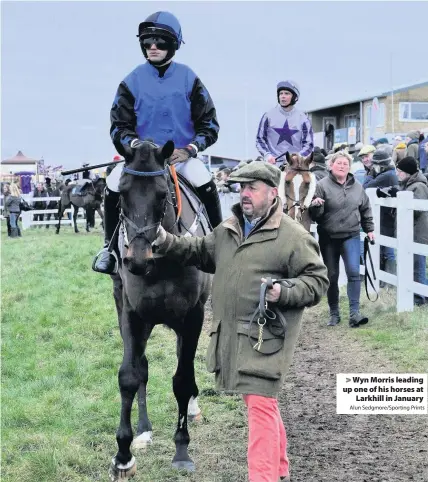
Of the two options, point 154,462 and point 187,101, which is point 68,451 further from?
point 187,101

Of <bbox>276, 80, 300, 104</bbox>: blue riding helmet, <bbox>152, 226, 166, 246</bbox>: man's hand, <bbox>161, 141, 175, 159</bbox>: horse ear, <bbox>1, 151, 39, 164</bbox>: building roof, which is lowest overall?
<bbox>1, 151, 39, 164</bbox>: building roof

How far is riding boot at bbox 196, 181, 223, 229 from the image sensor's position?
20.1 ft

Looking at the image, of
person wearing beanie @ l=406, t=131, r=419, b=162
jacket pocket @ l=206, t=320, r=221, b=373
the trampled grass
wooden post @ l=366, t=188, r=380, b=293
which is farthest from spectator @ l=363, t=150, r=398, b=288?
jacket pocket @ l=206, t=320, r=221, b=373

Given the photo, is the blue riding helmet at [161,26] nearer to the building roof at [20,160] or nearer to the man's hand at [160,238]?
the man's hand at [160,238]

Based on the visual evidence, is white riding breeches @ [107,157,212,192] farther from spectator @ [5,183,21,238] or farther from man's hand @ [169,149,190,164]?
spectator @ [5,183,21,238]

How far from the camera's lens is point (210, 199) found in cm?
619

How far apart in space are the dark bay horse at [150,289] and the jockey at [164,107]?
1.16 feet

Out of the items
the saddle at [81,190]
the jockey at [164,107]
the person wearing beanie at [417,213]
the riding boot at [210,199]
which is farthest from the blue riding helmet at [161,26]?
the saddle at [81,190]

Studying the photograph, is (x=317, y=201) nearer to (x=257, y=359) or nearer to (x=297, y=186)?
(x=297, y=186)

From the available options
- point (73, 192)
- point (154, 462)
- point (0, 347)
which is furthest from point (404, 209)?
point (73, 192)

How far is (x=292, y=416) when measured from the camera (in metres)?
6.43

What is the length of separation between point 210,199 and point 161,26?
1343 mm

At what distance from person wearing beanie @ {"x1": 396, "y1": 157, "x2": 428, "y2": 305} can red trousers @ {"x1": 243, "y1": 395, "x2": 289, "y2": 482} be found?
6690 millimetres

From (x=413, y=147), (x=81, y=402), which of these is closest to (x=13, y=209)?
(x=413, y=147)
